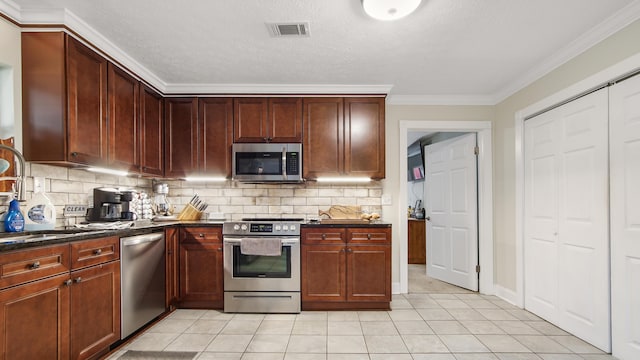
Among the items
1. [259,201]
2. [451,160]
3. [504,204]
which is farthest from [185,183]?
[504,204]

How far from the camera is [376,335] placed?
2672 mm

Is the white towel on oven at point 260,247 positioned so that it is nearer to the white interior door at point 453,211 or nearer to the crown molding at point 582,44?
the white interior door at point 453,211

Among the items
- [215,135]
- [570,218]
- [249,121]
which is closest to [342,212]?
[249,121]

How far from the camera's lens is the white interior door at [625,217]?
7.02 feet

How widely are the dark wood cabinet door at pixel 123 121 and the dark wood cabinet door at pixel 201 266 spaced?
3.02 ft

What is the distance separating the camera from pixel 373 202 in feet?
12.9

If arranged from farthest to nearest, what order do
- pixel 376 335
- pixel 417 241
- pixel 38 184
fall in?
pixel 417 241 < pixel 376 335 < pixel 38 184

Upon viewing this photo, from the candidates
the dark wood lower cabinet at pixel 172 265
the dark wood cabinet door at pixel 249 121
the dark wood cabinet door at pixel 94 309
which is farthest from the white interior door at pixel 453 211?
the dark wood cabinet door at pixel 94 309

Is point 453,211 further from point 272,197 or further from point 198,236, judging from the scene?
point 198,236

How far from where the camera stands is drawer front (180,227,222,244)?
3262mm

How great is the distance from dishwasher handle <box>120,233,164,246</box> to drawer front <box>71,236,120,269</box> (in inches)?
3.2

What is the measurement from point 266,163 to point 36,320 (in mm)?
2295

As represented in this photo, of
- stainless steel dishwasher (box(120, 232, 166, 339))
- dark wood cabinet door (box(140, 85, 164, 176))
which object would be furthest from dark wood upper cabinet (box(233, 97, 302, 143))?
stainless steel dishwasher (box(120, 232, 166, 339))

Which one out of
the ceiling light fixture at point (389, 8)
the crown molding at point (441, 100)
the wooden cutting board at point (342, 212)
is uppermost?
the ceiling light fixture at point (389, 8)
